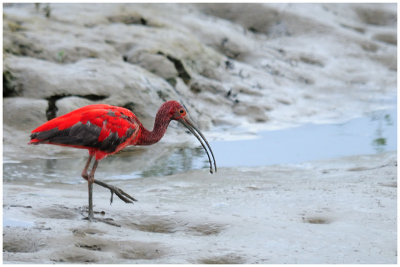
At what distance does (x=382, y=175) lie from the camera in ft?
24.9

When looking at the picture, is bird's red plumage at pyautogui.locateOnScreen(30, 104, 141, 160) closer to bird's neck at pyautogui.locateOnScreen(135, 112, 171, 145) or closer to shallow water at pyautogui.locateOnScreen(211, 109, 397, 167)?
bird's neck at pyautogui.locateOnScreen(135, 112, 171, 145)

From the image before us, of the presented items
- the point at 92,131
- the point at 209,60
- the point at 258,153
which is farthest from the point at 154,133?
the point at 209,60

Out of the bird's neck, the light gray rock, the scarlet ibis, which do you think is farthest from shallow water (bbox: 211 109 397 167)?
the scarlet ibis

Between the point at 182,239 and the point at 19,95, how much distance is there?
515 centimetres

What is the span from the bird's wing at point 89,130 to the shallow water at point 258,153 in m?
1.71

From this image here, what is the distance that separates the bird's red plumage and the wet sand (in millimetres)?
540

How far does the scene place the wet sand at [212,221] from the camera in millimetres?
4820

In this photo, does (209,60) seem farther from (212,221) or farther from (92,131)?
(212,221)

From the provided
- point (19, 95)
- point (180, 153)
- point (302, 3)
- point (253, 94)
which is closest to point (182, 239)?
point (180, 153)

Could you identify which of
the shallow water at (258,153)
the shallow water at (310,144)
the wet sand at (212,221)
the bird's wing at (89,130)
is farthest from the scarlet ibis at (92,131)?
the shallow water at (310,144)

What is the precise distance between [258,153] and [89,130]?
382 centimetres

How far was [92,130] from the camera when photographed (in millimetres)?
5816

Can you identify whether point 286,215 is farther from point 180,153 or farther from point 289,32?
point 289,32

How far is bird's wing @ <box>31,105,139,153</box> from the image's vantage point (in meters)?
5.76
